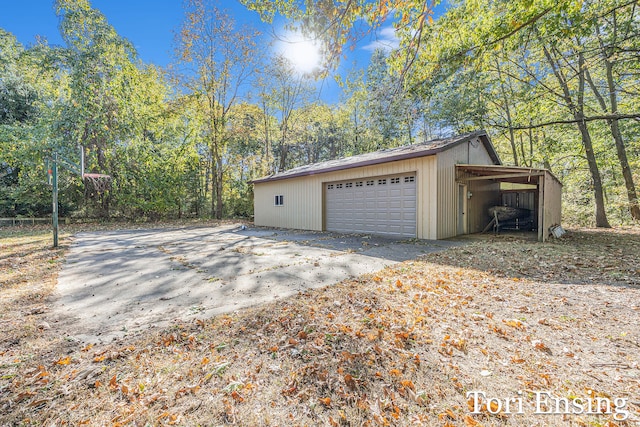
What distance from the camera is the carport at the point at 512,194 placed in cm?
768

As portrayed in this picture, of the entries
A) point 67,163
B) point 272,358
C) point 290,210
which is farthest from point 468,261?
point 67,163

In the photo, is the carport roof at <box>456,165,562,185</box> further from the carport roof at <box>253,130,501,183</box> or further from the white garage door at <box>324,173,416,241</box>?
the white garage door at <box>324,173,416,241</box>

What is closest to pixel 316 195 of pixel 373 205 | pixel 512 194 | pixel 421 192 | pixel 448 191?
pixel 373 205

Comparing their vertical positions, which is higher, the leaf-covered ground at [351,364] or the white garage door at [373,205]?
the white garage door at [373,205]

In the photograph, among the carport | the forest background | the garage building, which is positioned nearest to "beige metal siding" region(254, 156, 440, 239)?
the garage building

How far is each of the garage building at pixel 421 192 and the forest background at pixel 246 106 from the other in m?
1.54

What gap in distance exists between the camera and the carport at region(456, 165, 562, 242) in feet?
25.2

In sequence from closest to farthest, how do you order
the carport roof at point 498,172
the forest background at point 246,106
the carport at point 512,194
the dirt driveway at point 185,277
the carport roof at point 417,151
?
the dirt driveway at point 185,277
the forest background at point 246,106
the carport roof at point 498,172
the carport at point 512,194
the carport roof at point 417,151

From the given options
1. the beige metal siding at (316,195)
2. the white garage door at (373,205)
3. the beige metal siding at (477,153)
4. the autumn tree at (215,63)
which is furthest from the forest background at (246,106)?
the white garage door at (373,205)

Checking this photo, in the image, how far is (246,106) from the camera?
787 inches

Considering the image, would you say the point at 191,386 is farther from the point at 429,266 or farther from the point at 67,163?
the point at 67,163

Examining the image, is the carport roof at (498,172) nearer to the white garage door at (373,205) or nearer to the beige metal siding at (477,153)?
Result: the beige metal siding at (477,153)

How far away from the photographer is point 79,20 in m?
13.9

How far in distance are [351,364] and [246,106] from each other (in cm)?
2087
